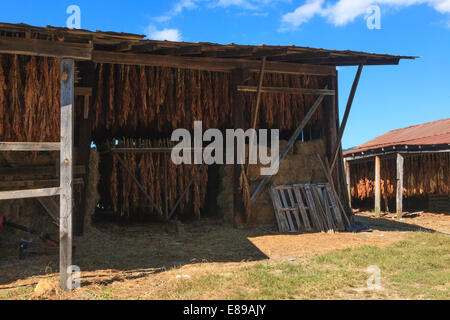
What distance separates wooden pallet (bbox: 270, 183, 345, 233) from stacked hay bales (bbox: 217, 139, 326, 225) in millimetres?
209

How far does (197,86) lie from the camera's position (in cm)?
991

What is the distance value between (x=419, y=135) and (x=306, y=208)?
35.5 ft

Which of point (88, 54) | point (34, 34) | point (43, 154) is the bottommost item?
point (43, 154)

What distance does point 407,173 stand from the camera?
1560 centimetres

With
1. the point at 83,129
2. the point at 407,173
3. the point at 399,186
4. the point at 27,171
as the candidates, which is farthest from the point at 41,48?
the point at 407,173

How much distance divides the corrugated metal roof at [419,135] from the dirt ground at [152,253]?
17.4 feet

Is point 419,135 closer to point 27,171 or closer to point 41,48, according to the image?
A: point 27,171

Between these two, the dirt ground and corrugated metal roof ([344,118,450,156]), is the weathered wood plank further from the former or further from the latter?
corrugated metal roof ([344,118,450,156])

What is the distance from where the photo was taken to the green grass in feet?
15.8

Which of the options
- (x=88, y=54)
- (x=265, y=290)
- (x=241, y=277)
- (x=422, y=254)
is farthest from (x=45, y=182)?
(x=422, y=254)

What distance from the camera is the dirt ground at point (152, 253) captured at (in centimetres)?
536

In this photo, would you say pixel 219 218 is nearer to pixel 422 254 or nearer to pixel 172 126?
pixel 172 126

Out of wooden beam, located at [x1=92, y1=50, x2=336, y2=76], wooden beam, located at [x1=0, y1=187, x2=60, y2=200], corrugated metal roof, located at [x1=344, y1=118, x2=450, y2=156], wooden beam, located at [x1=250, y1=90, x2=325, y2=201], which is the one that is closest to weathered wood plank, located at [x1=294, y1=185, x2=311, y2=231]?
wooden beam, located at [x1=250, y1=90, x2=325, y2=201]

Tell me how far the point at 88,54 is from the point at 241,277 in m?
4.06
